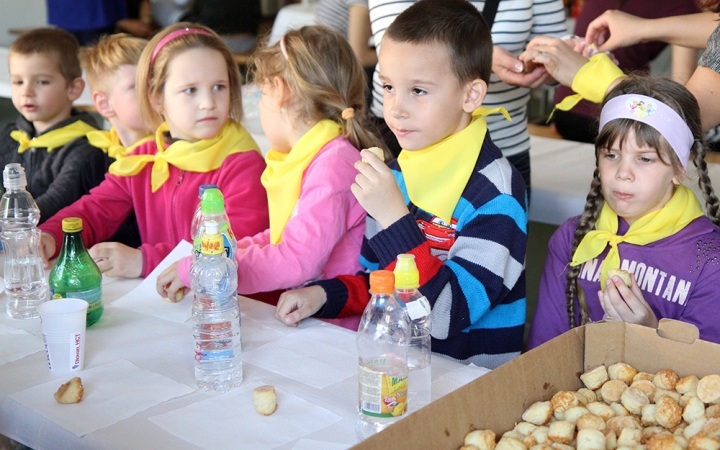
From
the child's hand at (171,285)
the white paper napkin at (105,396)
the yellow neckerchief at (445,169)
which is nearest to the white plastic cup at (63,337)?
the white paper napkin at (105,396)

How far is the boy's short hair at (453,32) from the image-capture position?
168 cm

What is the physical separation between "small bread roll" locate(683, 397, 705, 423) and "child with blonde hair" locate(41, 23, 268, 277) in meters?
1.32

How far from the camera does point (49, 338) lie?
135 centimetres

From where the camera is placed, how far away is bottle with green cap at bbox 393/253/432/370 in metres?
1.17

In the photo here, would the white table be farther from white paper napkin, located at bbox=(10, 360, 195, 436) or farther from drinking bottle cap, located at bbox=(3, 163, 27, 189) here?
drinking bottle cap, located at bbox=(3, 163, 27, 189)

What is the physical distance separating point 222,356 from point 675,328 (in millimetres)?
771

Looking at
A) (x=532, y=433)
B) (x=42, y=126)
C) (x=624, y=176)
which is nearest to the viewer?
(x=532, y=433)

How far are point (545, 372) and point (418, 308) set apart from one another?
9.0 inches

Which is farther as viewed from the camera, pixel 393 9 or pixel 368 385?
pixel 393 9

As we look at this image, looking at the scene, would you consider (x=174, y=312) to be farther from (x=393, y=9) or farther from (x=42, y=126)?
(x=42, y=126)

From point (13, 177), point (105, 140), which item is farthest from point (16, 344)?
point (105, 140)

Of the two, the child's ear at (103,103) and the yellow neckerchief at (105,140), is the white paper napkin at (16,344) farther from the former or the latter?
the child's ear at (103,103)

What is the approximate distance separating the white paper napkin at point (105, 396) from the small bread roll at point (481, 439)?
500mm

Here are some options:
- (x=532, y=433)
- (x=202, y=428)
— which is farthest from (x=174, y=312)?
(x=532, y=433)
